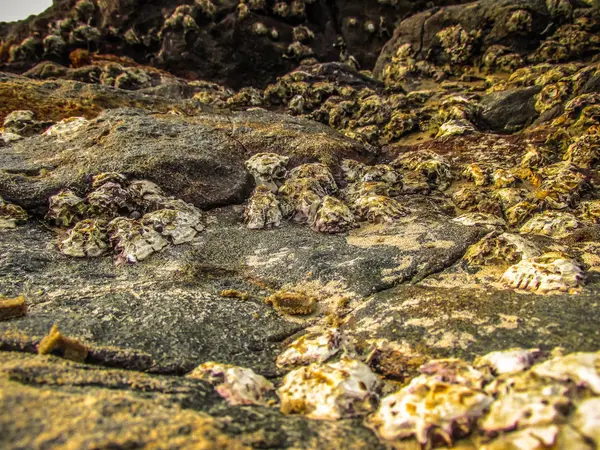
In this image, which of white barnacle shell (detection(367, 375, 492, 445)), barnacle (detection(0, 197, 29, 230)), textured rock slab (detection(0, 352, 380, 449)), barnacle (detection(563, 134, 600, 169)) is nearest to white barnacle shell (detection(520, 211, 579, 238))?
barnacle (detection(563, 134, 600, 169))

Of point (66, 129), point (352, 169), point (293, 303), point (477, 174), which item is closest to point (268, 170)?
point (352, 169)

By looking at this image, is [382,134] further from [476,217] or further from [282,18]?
[282,18]

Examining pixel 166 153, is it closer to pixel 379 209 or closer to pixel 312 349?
pixel 379 209

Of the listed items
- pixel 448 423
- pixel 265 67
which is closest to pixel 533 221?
pixel 448 423

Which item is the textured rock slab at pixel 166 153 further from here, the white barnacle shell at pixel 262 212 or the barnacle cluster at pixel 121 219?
the white barnacle shell at pixel 262 212

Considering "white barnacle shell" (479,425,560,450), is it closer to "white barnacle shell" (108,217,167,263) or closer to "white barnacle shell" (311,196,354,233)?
"white barnacle shell" (311,196,354,233)

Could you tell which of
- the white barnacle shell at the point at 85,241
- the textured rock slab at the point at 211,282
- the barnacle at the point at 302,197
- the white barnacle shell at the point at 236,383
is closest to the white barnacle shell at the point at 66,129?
the textured rock slab at the point at 211,282
